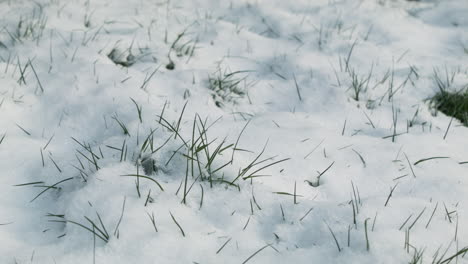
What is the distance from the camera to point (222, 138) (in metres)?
2.12

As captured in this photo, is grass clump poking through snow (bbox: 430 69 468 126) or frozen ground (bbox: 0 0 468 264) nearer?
frozen ground (bbox: 0 0 468 264)

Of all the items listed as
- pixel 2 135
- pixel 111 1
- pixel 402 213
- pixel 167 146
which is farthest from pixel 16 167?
pixel 111 1

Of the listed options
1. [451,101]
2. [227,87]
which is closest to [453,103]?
[451,101]

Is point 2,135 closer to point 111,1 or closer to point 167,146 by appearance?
point 167,146

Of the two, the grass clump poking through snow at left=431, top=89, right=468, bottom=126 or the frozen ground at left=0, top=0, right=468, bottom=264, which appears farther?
the grass clump poking through snow at left=431, top=89, right=468, bottom=126

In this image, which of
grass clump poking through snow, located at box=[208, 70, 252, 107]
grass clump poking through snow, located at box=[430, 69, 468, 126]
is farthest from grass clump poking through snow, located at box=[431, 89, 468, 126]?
grass clump poking through snow, located at box=[208, 70, 252, 107]

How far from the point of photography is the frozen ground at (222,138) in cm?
157

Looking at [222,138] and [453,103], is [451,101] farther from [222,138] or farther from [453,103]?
[222,138]

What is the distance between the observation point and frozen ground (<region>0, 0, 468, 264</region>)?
157 centimetres

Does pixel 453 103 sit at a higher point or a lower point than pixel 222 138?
higher

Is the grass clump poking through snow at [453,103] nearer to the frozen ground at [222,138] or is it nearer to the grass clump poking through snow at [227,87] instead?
the frozen ground at [222,138]

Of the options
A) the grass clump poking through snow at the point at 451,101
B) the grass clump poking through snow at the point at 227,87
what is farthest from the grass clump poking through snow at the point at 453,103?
the grass clump poking through snow at the point at 227,87

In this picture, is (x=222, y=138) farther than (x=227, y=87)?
No

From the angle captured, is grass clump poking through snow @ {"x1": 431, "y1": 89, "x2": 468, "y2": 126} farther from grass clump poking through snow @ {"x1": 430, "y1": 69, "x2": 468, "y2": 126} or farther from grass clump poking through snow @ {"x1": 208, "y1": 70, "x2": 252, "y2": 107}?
grass clump poking through snow @ {"x1": 208, "y1": 70, "x2": 252, "y2": 107}
